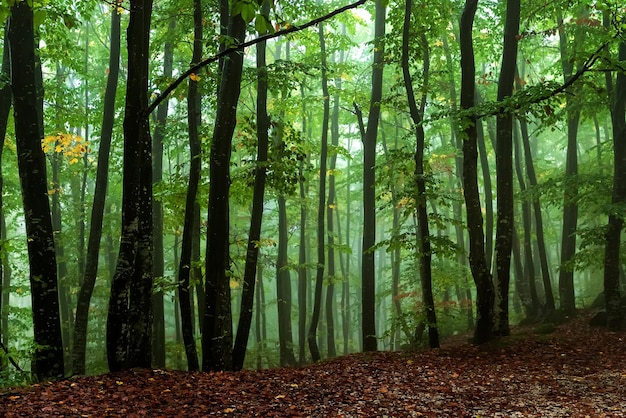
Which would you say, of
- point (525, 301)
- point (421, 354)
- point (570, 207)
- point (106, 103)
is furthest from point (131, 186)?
point (525, 301)

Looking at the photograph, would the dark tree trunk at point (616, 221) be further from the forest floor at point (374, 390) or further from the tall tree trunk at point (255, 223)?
the tall tree trunk at point (255, 223)

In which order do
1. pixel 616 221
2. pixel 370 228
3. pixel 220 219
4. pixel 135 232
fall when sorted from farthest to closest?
pixel 370 228 < pixel 616 221 < pixel 220 219 < pixel 135 232

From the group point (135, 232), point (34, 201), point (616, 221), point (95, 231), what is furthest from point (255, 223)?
point (616, 221)

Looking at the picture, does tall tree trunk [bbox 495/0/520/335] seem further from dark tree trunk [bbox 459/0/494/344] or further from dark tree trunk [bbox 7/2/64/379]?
dark tree trunk [bbox 7/2/64/379]

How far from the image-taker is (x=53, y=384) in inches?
234

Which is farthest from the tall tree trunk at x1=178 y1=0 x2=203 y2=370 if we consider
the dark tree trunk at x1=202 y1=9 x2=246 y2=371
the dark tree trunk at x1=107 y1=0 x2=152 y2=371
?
the dark tree trunk at x1=107 y1=0 x2=152 y2=371

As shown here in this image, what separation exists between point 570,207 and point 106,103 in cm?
1280

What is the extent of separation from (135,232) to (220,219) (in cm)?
167

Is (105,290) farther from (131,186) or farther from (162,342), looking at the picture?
(131,186)

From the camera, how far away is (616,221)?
1067 centimetres

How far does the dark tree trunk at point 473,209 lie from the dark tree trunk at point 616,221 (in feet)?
10.6

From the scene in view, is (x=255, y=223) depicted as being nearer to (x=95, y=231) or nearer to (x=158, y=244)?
(x=95, y=231)

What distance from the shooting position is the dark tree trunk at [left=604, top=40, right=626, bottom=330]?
10.7 metres

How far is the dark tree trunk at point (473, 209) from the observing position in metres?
9.69
